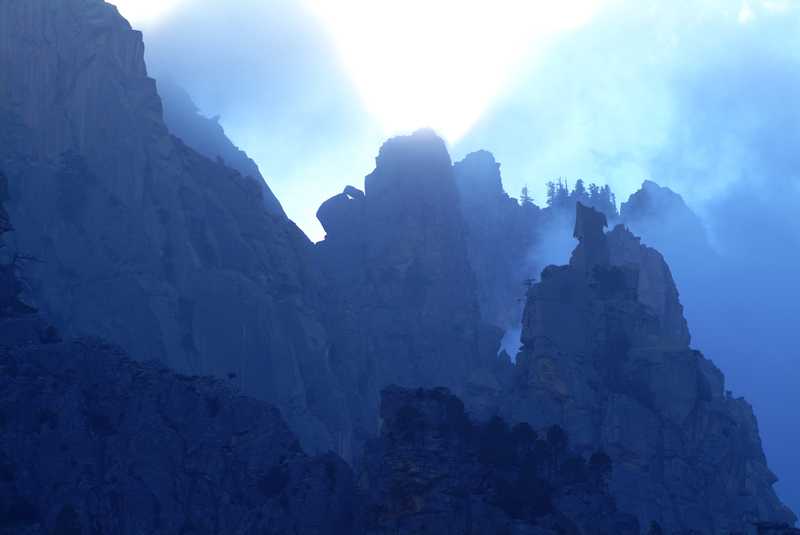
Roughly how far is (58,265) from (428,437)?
4783 cm

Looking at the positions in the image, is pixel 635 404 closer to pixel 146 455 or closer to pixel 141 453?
pixel 146 455

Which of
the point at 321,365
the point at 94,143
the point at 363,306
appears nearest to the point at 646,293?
the point at 363,306

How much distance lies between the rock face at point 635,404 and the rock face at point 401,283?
16.8 metres

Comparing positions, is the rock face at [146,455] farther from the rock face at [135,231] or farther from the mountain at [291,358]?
the rock face at [135,231]

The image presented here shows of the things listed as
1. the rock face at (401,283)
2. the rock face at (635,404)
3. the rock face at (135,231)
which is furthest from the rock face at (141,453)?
the rock face at (401,283)

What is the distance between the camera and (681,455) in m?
141

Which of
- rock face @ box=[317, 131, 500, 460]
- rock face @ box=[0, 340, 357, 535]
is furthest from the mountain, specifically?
rock face @ box=[317, 131, 500, 460]

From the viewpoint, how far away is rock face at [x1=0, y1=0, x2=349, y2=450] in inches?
5645

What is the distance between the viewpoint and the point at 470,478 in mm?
111438

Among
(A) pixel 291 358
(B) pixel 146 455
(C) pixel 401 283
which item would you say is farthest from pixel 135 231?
(B) pixel 146 455

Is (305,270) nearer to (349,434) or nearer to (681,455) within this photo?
(349,434)

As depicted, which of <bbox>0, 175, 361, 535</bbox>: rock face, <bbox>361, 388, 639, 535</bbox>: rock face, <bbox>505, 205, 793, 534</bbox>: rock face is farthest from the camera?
<bbox>505, 205, 793, 534</bbox>: rock face

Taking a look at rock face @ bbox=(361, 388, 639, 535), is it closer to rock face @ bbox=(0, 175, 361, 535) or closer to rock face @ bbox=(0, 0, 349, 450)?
rock face @ bbox=(0, 175, 361, 535)

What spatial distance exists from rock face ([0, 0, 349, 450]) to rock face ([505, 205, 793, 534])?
866 inches
